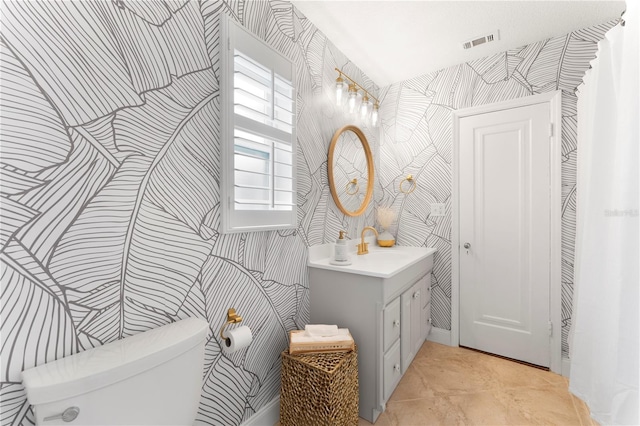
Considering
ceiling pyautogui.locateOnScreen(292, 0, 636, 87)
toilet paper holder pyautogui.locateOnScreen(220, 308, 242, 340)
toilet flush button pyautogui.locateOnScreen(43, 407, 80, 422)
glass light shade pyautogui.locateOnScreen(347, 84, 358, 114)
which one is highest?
ceiling pyautogui.locateOnScreen(292, 0, 636, 87)

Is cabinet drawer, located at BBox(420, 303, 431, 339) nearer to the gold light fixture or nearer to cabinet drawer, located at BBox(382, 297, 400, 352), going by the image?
→ cabinet drawer, located at BBox(382, 297, 400, 352)

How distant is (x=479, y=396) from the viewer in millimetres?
1745

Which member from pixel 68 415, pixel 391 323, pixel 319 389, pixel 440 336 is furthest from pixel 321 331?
pixel 440 336

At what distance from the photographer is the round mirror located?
2045mm

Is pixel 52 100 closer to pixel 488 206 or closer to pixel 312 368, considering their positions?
pixel 312 368

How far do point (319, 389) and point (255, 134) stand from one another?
3.97 ft

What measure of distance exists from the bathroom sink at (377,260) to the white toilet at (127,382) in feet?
2.76

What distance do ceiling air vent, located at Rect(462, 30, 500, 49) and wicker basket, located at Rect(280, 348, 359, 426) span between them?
7.29 ft

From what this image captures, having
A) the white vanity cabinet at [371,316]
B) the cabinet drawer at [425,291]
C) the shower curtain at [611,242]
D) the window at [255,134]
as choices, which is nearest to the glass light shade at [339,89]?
the window at [255,134]

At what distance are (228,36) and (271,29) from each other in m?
0.39

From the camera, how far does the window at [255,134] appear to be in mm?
1274

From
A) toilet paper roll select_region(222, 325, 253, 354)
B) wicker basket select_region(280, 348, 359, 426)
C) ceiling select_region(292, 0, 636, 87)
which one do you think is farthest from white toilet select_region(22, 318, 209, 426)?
ceiling select_region(292, 0, 636, 87)

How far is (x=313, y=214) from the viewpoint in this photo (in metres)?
1.86

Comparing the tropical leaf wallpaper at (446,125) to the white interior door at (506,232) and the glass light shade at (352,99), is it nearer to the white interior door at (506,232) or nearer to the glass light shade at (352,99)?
the white interior door at (506,232)
